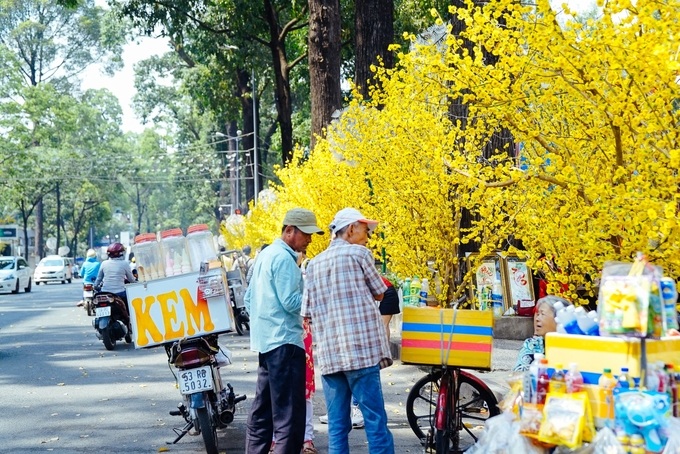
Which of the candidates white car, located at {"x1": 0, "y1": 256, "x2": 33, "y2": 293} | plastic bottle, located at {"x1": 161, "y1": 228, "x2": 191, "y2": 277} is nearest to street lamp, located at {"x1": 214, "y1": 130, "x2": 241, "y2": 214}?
white car, located at {"x1": 0, "y1": 256, "x2": 33, "y2": 293}

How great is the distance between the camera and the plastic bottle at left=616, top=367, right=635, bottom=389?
203 inches

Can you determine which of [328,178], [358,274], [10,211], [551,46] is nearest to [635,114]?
[551,46]

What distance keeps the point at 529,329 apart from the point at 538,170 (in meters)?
9.26

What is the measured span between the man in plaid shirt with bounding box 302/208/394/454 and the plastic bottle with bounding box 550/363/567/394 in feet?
5.60

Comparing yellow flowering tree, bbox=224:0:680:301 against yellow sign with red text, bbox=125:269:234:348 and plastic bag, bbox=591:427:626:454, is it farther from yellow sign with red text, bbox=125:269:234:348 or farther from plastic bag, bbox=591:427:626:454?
yellow sign with red text, bbox=125:269:234:348

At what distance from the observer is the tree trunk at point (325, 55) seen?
2222 centimetres

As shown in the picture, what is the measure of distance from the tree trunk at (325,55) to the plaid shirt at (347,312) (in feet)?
51.8

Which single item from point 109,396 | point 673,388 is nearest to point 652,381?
point 673,388

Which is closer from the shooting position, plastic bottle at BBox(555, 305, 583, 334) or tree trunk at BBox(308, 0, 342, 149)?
plastic bottle at BBox(555, 305, 583, 334)

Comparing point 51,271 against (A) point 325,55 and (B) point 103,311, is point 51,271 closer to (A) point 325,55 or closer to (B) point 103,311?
(A) point 325,55

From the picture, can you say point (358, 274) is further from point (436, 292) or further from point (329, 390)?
point (436, 292)

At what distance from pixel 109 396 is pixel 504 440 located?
24.2 ft

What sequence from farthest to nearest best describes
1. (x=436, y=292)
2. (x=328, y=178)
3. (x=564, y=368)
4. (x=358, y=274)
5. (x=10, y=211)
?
(x=10, y=211) → (x=328, y=178) → (x=436, y=292) → (x=358, y=274) → (x=564, y=368)

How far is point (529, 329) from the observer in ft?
55.3
